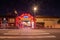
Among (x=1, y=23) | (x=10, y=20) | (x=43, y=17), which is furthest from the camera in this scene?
(x=43, y=17)

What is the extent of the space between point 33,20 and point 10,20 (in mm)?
11490

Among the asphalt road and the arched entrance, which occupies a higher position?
the arched entrance

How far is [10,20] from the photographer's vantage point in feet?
215

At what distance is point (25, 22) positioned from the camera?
56.4 meters

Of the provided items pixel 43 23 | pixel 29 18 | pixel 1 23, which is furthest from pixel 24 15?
pixel 43 23

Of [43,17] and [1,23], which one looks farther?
[43,17]

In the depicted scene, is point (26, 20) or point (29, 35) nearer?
point (29, 35)

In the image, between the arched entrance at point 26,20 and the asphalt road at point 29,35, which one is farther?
the arched entrance at point 26,20

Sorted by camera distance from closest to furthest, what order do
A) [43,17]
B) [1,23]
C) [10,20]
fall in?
[1,23], [10,20], [43,17]

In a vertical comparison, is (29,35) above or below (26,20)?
below

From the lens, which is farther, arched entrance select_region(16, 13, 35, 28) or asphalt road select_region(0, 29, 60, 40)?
arched entrance select_region(16, 13, 35, 28)

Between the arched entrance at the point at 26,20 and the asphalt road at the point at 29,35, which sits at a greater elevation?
the arched entrance at the point at 26,20

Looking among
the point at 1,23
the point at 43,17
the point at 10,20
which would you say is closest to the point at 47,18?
the point at 43,17

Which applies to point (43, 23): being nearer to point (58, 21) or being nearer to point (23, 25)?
point (58, 21)
